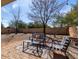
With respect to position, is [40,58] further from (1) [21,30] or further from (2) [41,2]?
(2) [41,2]

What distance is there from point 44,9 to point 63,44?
518 millimetres

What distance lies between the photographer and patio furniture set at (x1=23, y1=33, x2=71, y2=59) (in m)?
2.14

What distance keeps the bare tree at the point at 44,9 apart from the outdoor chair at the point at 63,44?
27 centimetres

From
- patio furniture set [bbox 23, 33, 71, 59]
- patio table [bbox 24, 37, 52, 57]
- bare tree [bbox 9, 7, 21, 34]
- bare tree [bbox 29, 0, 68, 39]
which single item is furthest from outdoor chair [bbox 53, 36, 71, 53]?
bare tree [bbox 9, 7, 21, 34]

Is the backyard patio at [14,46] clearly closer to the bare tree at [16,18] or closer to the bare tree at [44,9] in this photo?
the bare tree at [16,18]

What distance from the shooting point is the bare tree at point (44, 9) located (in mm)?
2221

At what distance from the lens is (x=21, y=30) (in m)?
2.38

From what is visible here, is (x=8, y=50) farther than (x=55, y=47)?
Yes

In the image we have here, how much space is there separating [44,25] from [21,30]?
335 mm

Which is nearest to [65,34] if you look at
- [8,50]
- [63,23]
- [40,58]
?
[63,23]

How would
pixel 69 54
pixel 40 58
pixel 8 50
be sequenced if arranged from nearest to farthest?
1. pixel 69 54
2. pixel 40 58
3. pixel 8 50

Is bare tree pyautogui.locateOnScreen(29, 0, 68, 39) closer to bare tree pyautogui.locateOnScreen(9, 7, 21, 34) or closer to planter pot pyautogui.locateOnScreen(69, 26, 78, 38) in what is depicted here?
bare tree pyautogui.locateOnScreen(9, 7, 21, 34)

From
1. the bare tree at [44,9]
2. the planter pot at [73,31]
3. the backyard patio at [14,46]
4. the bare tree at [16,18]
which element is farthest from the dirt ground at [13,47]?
the planter pot at [73,31]

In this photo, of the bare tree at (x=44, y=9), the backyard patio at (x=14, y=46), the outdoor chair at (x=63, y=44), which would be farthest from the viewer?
the backyard patio at (x=14, y=46)
